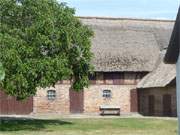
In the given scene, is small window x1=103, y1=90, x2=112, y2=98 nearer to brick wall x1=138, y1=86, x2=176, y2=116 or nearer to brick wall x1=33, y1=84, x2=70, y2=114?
brick wall x1=138, y1=86, x2=176, y2=116

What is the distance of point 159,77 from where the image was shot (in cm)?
5841

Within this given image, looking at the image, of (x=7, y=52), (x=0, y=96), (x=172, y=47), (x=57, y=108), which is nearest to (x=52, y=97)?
(x=57, y=108)

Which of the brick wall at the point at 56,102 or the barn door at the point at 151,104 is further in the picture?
the brick wall at the point at 56,102

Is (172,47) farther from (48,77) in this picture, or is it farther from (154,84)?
(154,84)

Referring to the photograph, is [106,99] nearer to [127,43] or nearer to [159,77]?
[159,77]

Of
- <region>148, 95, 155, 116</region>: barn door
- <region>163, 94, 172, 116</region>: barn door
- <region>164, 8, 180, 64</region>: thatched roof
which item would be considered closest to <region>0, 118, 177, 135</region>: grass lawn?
<region>164, 8, 180, 64</region>: thatched roof

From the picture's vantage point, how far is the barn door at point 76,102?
197 ft

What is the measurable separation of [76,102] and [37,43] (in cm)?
2504

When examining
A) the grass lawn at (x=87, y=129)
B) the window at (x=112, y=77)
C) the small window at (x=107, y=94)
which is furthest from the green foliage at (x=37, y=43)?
the small window at (x=107, y=94)

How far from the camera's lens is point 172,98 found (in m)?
54.5

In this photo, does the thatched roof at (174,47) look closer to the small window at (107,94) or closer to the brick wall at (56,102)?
the brick wall at (56,102)

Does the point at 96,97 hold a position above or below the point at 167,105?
above

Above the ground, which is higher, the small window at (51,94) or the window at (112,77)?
the window at (112,77)

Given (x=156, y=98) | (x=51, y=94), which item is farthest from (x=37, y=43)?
(x=156, y=98)
